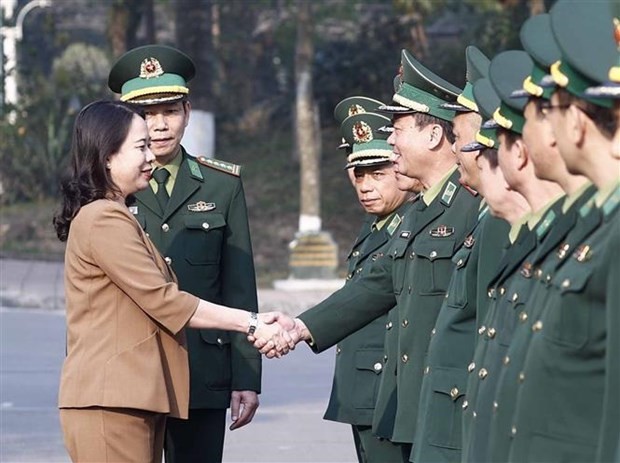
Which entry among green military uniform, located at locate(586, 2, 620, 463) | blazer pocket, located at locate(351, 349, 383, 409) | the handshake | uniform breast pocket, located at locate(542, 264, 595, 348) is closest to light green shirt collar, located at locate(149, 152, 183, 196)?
the handshake

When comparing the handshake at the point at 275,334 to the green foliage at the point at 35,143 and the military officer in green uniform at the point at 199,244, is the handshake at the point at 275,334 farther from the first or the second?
the green foliage at the point at 35,143

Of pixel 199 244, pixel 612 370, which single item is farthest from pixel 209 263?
pixel 612 370

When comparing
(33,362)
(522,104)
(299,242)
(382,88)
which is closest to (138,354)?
(522,104)

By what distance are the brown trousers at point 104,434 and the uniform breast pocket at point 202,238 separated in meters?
1.10

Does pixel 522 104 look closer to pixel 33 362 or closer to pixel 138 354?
pixel 138 354

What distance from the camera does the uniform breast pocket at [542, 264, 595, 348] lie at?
346 centimetres

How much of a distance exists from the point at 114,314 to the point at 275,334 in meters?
0.84

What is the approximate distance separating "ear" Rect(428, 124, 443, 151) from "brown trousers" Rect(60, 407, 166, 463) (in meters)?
1.42

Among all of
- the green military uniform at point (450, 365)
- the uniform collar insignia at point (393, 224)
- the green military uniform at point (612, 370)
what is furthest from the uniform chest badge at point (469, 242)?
the green military uniform at point (612, 370)

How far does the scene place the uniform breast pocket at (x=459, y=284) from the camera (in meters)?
4.87

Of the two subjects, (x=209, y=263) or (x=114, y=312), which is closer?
(x=114, y=312)

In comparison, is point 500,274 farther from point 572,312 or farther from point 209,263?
point 209,263

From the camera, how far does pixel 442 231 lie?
5.46 m

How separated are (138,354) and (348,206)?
19.6 metres
